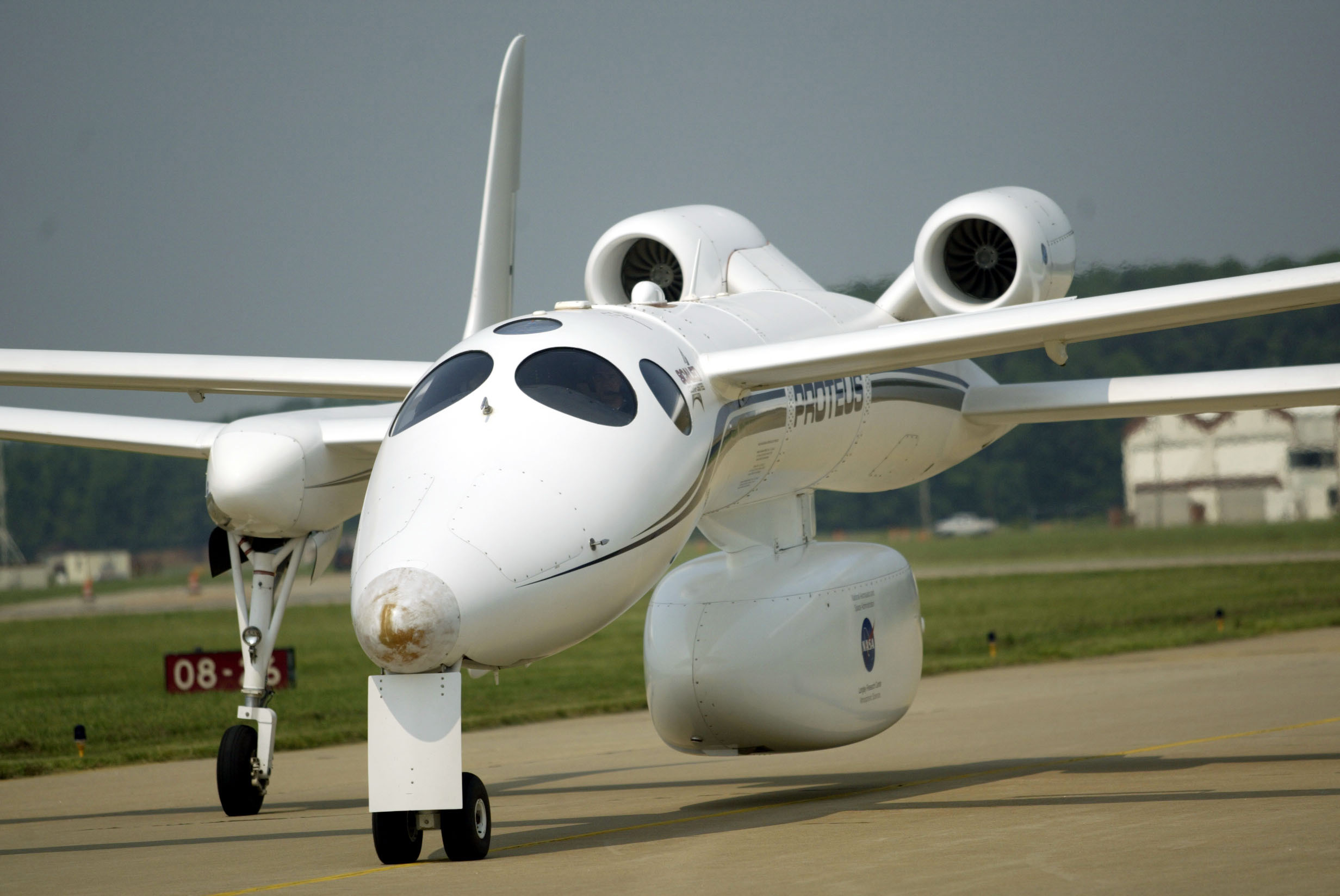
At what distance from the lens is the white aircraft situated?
8.60m

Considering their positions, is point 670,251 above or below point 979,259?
above

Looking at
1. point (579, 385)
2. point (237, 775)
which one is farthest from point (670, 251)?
point (237, 775)

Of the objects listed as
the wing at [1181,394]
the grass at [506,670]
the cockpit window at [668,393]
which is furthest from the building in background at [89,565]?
the cockpit window at [668,393]

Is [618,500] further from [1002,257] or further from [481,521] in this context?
[1002,257]

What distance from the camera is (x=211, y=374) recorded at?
13070 millimetres

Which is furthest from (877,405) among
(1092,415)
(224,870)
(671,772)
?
(224,870)

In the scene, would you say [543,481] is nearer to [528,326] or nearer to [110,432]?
[528,326]

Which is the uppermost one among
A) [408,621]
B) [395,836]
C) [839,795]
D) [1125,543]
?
[408,621]

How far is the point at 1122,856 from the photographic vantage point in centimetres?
838

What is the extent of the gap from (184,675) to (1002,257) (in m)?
10.2

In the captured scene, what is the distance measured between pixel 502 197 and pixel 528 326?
274 inches

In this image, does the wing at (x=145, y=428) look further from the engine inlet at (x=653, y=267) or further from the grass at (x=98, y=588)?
the grass at (x=98, y=588)

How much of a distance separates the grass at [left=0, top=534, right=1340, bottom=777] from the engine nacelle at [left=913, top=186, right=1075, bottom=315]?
359 inches

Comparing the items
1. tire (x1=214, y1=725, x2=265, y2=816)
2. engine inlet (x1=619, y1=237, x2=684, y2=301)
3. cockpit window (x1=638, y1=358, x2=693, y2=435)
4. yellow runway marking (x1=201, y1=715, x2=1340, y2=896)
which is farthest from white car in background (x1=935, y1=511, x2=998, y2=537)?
cockpit window (x1=638, y1=358, x2=693, y2=435)
